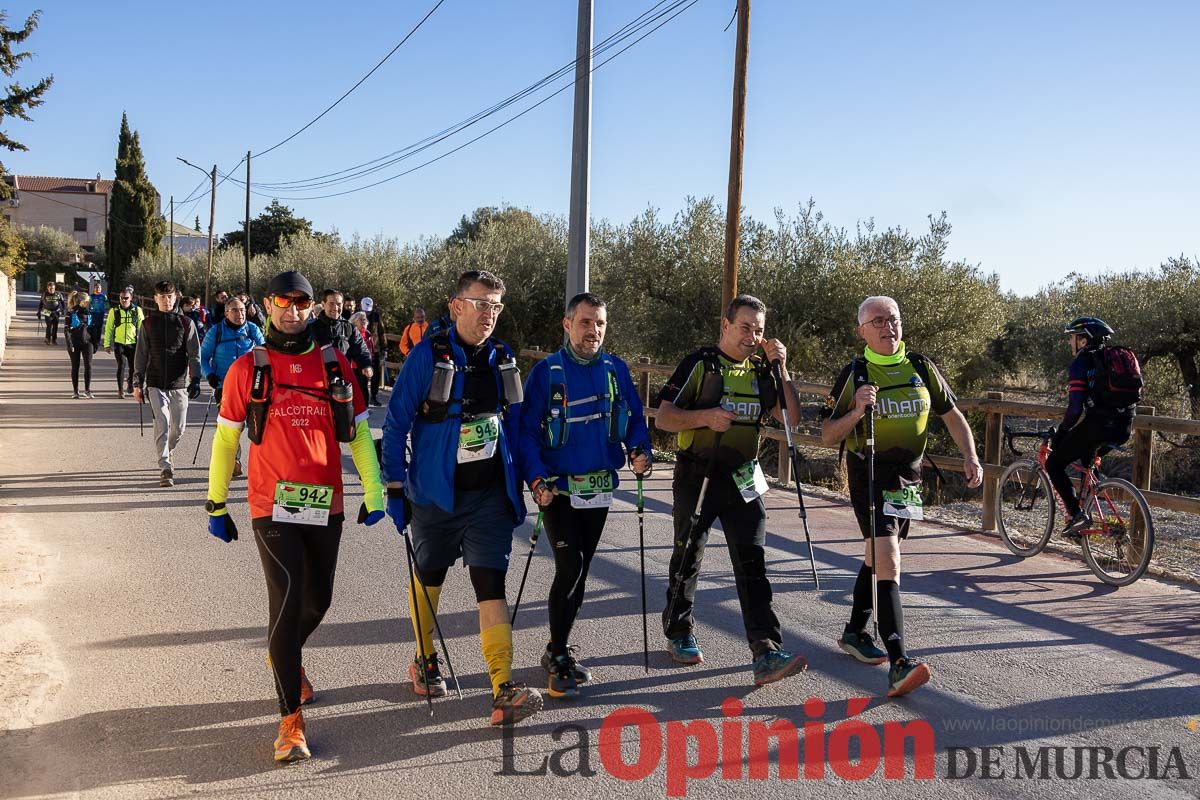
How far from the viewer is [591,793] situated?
12.7 feet

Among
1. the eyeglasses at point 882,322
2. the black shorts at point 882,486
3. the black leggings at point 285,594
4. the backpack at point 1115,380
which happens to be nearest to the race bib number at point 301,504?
the black leggings at point 285,594

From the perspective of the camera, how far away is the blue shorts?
4.53 metres

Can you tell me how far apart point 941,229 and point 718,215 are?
4.66 meters

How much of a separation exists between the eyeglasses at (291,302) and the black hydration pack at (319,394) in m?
0.20

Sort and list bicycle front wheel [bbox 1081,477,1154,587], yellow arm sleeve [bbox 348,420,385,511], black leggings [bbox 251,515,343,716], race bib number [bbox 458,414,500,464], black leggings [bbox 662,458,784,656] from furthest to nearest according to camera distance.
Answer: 1. bicycle front wheel [bbox 1081,477,1154,587]
2. black leggings [bbox 662,458,784,656]
3. race bib number [bbox 458,414,500,464]
4. yellow arm sleeve [bbox 348,420,385,511]
5. black leggings [bbox 251,515,343,716]

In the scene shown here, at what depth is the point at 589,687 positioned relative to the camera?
16.2ft

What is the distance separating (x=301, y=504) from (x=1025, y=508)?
6.29 metres

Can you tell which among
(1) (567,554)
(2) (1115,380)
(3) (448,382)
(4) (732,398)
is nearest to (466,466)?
(3) (448,382)

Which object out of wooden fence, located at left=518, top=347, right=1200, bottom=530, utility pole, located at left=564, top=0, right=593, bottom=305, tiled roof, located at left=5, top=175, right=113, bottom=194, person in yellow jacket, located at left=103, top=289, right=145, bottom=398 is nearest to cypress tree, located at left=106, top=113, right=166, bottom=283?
tiled roof, located at left=5, top=175, right=113, bottom=194

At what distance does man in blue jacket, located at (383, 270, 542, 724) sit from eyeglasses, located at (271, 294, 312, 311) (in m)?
0.50

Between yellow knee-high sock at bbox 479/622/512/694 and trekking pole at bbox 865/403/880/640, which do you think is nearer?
yellow knee-high sock at bbox 479/622/512/694

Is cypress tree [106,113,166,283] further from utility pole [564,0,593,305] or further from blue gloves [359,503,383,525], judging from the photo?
blue gloves [359,503,383,525]

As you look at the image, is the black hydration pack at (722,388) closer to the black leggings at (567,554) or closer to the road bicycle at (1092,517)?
the black leggings at (567,554)

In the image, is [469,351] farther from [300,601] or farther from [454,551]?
[300,601]
